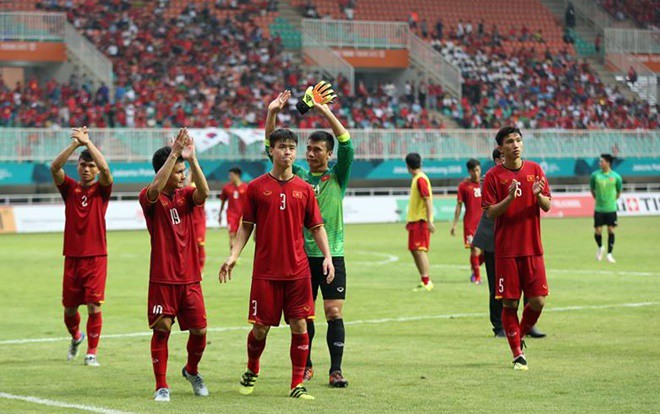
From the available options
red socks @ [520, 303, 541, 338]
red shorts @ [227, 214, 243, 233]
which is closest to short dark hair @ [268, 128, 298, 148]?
red socks @ [520, 303, 541, 338]

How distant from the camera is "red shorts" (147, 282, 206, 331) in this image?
1041 cm

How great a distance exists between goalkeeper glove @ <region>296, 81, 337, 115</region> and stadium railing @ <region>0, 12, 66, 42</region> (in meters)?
44.9

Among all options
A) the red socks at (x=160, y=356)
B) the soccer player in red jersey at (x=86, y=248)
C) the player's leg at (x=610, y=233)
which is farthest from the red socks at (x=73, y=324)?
the player's leg at (x=610, y=233)

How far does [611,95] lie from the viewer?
210ft

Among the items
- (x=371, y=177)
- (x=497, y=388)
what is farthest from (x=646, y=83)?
(x=497, y=388)

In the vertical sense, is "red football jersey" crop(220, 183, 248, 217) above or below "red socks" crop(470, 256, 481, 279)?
above

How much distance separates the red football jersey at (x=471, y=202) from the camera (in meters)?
22.6

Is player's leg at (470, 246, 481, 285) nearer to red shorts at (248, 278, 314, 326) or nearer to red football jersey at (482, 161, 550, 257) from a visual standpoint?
red football jersey at (482, 161, 550, 257)

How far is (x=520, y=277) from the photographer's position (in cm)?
1239

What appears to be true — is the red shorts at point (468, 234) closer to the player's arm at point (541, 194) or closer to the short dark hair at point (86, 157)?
the player's arm at point (541, 194)

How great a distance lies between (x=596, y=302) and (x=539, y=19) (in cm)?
5280

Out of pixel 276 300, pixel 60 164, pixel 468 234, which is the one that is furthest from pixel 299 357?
pixel 468 234

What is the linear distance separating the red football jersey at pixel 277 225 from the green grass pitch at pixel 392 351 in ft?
3.53

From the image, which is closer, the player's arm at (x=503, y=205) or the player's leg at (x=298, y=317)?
the player's leg at (x=298, y=317)
